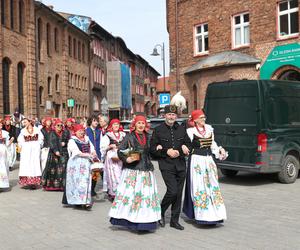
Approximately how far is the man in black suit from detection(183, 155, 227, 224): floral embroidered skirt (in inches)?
7.5

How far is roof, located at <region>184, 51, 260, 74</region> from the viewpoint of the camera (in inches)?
896

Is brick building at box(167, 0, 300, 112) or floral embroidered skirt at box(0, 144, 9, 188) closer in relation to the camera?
floral embroidered skirt at box(0, 144, 9, 188)

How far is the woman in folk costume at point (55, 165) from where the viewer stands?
10807 mm

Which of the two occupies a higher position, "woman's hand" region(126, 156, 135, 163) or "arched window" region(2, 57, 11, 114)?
"arched window" region(2, 57, 11, 114)

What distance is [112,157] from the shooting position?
934 centimetres

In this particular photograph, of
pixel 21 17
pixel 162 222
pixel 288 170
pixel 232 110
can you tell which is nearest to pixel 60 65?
pixel 21 17

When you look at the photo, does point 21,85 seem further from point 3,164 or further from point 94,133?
point 94,133

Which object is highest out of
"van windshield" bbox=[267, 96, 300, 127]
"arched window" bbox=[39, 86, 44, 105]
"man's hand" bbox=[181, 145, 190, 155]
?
"arched window" bbox=[39, 86, 44, 105]

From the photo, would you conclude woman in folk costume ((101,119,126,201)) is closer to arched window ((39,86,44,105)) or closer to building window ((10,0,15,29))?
building window ((10,0,15,29))

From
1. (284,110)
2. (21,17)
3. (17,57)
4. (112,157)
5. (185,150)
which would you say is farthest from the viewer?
(21,17)

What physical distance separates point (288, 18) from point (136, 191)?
17.6 meters

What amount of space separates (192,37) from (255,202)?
18.8 metres

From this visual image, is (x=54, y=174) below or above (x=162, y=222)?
above

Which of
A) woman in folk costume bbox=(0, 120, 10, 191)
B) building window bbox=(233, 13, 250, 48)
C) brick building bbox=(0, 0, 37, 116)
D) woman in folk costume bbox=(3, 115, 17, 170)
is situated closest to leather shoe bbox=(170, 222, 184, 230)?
woman in folk costume bbox=(0, 120, 10, 191)
